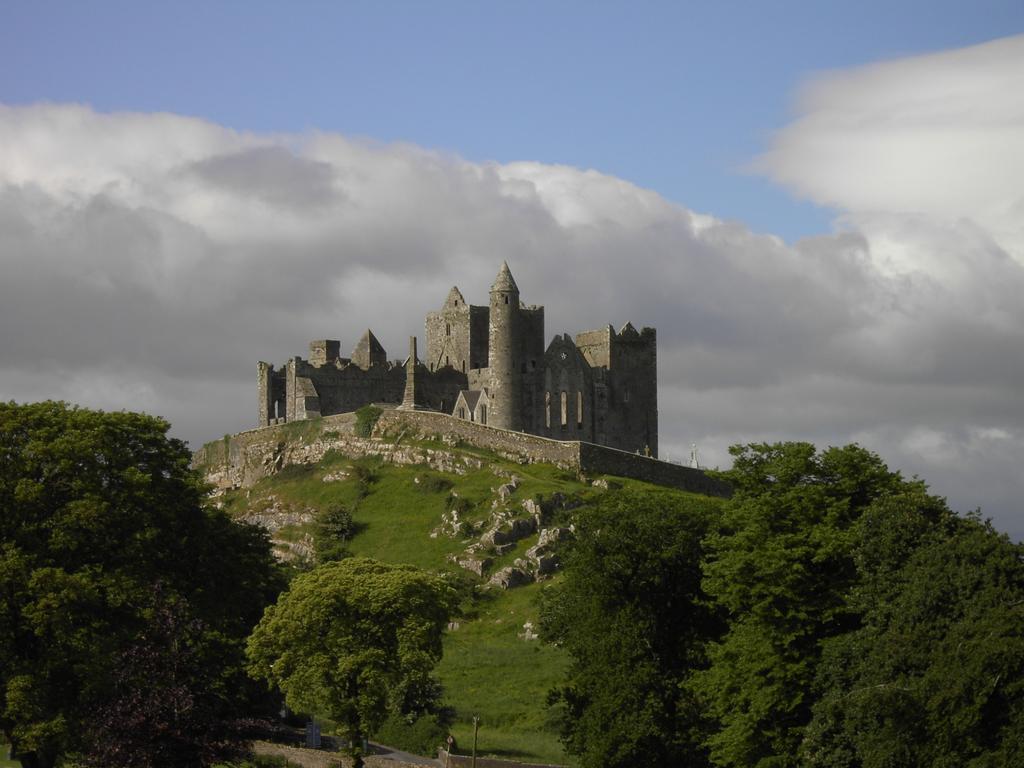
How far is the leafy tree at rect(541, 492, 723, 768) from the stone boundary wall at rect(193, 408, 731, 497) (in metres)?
38.1

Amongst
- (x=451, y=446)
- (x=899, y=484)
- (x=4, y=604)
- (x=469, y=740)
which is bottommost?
(x=469, y=740)

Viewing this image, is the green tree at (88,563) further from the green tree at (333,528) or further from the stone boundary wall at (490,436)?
the stone boundary wall at (490,436)

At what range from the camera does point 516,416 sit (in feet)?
371

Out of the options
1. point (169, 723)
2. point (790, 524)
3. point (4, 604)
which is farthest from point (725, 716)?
→ point (4, 604)

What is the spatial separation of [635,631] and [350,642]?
1021 centimetres

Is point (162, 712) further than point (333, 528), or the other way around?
point (333, 528)

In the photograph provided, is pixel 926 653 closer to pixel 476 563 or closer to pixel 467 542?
pixel 476 563

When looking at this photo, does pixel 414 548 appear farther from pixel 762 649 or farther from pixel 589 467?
pixel 762 649

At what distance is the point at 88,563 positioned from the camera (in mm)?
61406

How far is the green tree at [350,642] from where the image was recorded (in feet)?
203

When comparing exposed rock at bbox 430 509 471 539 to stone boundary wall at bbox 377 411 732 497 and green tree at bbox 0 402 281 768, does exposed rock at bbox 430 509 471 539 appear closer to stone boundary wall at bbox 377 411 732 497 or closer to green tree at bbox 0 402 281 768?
stone boundary wall at bbox 377 411 732 497

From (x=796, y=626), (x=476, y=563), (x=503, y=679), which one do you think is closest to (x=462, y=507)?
(x=476, y=563)

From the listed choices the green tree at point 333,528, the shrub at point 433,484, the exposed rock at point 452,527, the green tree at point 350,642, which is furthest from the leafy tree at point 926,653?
the shrub at point 433,484

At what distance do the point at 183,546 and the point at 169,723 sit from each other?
17836mm
